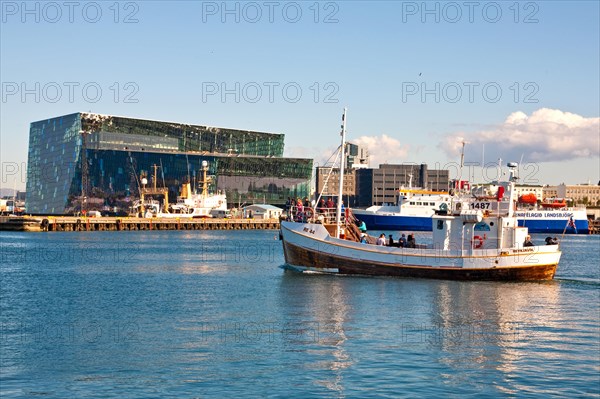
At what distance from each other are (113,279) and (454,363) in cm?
2877

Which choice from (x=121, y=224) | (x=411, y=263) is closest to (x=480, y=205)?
(x=411, y=263)

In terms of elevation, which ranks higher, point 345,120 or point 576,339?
point 345,120

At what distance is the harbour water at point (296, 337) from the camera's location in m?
21.4

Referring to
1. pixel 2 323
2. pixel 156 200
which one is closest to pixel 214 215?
pixel 156 200

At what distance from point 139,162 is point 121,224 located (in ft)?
134

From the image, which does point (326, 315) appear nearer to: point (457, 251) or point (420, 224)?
point (457, 251)

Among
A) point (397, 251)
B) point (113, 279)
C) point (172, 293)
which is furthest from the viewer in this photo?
point (113, 279)

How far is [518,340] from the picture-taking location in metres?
27.5

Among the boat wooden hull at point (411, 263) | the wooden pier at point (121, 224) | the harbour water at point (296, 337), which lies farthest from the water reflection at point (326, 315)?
the wooden pier at point (121, 224)

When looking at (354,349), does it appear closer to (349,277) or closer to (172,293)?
(172,293)

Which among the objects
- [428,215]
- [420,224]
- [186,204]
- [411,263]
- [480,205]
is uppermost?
[186,204]

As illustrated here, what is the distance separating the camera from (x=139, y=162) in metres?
174

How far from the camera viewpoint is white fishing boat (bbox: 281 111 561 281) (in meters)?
44.0

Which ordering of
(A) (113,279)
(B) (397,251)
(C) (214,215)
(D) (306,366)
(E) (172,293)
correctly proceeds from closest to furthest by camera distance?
(D) (306,366) → (E) (172,293) → (B) (397,251) → (A) (113,279) → (C) (214,215)
